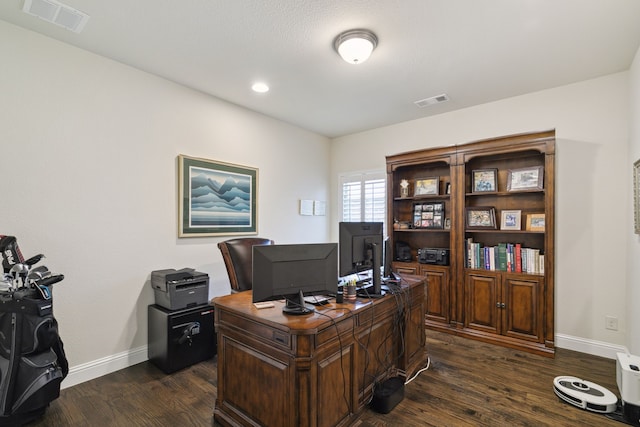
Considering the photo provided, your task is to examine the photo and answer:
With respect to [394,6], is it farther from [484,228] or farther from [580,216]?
[580,216]

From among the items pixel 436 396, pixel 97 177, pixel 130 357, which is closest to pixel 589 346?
pixel 436 396

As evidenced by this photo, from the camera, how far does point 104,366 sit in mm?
2664

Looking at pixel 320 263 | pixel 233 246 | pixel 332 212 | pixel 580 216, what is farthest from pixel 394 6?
pixel 332 212

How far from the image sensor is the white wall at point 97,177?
90.2 inches

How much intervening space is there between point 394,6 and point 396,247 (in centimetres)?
295

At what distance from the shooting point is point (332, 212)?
525 centimetres

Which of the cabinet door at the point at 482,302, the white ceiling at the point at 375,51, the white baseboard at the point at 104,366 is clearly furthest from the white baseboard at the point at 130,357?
the white ceiling at the point at 375,51

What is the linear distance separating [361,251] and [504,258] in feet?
6.79

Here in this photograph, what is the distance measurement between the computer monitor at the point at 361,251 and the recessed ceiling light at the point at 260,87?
1910 millimetres

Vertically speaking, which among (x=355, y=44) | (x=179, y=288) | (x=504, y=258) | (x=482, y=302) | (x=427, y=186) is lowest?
(x=482, y=302)

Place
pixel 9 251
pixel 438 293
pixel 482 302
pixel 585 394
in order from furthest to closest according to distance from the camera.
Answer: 1. pixel 438 293
2. pixel 482 302
3. pixel 585 394
4. pixel 9 251

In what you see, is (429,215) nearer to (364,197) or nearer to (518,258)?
(518,258)

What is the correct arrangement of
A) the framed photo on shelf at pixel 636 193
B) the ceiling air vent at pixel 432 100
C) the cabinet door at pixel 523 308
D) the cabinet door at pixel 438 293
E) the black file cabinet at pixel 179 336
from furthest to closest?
the cabinet door at pixel 438 293 < the ceiling air vent at pixel 432 100 < the cabinet door at pixel 523 308 < the black file cabinet at pixel 179 336 < the framed photo on shelf at pixel 636 193

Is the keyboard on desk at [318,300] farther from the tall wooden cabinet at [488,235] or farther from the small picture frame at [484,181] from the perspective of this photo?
the small picture frame at [484,181]
